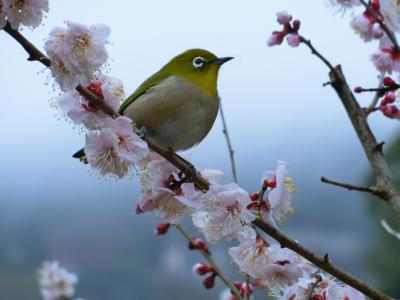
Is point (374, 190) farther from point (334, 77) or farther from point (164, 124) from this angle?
point (164, 124)

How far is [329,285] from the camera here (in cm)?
129

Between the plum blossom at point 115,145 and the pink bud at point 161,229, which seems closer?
the plum blossom at point 115,145

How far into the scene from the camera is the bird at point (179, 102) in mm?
1687

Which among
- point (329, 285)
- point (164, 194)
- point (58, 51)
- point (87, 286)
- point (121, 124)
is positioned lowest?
point (87, 286)

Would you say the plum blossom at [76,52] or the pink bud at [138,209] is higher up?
the plum blossom at [76,52]

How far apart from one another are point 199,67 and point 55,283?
167 centimetres

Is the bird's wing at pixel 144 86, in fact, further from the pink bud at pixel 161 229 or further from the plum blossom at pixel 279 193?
the plum blossom at pixel 279 193

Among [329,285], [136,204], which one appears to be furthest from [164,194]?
[329,285]

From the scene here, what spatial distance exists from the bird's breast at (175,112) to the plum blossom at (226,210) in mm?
409

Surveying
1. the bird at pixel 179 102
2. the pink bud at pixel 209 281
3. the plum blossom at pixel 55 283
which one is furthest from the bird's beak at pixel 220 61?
the plum blossom at pixel 55 283

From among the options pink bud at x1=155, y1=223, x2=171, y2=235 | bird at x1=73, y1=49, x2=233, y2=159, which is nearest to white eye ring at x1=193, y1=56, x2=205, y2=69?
bird at x1=73, y1=49, x2=233, y2=159

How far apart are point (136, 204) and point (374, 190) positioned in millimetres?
526

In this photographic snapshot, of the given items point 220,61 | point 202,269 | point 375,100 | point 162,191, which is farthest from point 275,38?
point 202,269

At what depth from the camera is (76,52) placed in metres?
1.27
